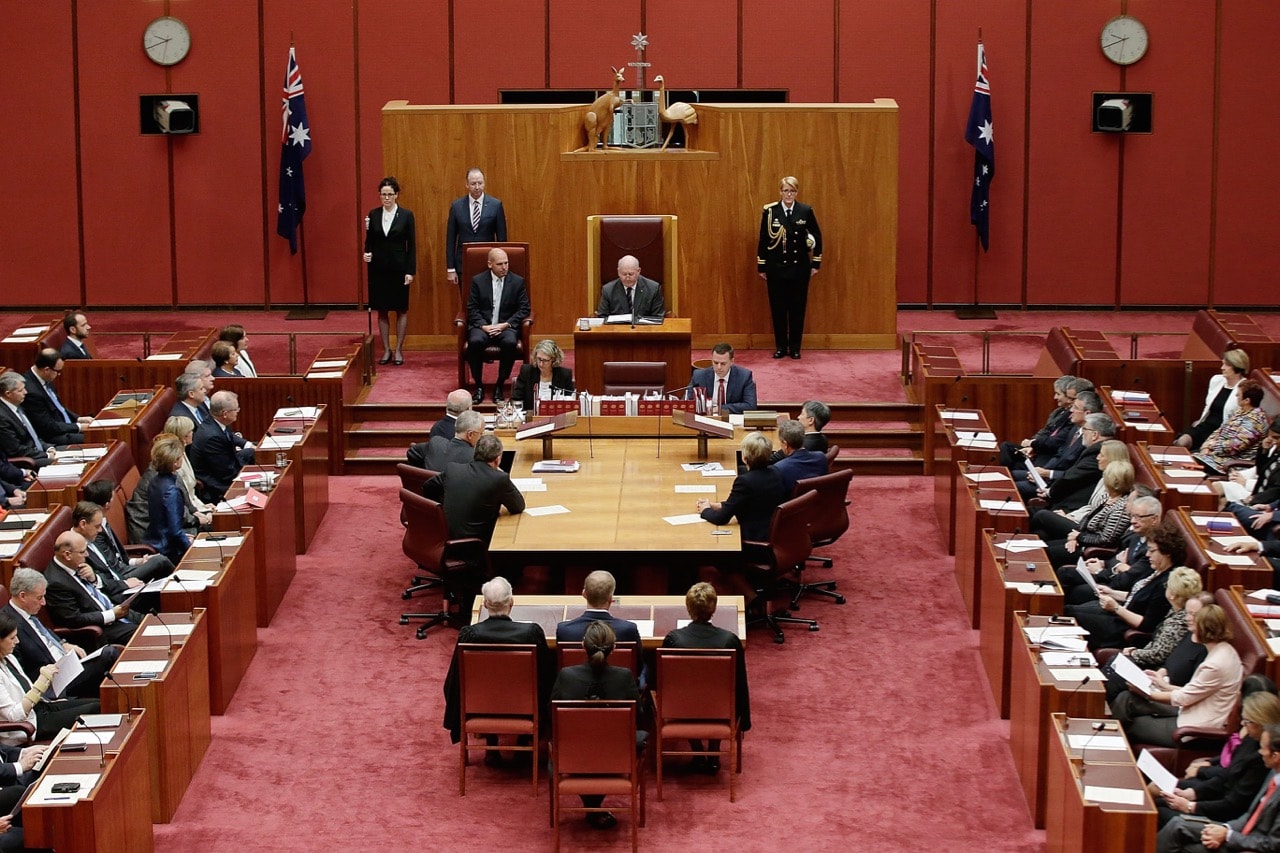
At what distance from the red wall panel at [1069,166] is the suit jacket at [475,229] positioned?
4.97 meters

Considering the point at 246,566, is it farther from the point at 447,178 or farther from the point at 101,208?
the point at 101,208

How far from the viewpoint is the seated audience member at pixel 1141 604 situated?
8.48m

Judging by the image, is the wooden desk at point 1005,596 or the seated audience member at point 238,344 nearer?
the wooden desk at point 1005,596

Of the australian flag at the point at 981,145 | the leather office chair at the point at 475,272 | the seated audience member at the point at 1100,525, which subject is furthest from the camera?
the australian flag at the point at 981,145

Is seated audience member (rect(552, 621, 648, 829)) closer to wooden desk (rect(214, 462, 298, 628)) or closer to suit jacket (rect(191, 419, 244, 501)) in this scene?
wooden desk (rect(214, 462, 298, 628))

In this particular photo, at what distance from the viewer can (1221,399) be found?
11570mm

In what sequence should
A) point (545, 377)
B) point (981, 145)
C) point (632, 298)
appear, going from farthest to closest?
point (981, 145)
point (632, 298)
point (545, 377)

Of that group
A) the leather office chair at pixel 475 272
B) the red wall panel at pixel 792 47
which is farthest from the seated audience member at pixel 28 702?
the red wall panel at pixel 792 47

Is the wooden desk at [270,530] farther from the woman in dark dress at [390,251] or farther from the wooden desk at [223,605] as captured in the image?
the woman in dark dress at [390,251]

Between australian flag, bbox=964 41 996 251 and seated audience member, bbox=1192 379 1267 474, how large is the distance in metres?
4.79

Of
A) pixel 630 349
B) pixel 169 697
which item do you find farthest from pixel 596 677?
pixel 630 349

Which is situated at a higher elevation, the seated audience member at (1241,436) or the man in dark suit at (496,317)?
the man in dark suit at (496,317)

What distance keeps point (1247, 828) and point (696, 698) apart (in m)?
2.32

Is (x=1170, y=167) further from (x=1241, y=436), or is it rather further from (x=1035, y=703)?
(x=1035, y=703)
